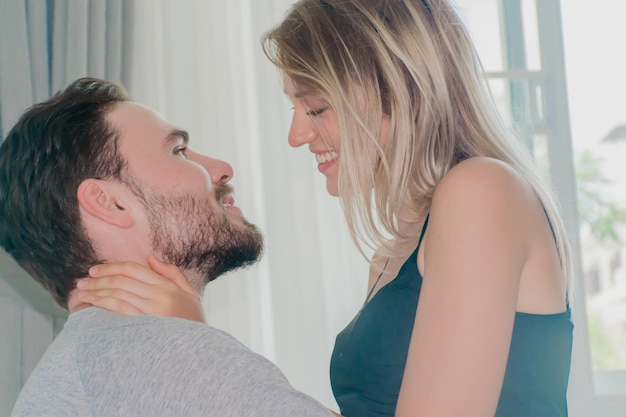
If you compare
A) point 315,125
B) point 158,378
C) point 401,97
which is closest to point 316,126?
point 315,125

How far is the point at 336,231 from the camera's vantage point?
2.29m

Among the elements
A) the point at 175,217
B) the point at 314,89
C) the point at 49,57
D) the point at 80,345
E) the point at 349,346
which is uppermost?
the point at 49,57

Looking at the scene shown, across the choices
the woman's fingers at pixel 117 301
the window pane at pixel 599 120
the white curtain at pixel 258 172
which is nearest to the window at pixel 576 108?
the window pane at pixel 599 120

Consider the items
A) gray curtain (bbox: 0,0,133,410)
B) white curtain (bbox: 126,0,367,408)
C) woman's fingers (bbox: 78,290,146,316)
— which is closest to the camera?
woman's fingers (bbox: 78,290,146,316)

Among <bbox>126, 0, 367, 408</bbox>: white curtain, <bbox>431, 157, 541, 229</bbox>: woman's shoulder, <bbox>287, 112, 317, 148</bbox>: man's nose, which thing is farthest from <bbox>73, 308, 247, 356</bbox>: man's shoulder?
<bbox>126, 0, 367, 408</bbox>: white curtain

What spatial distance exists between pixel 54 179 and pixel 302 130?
456mm

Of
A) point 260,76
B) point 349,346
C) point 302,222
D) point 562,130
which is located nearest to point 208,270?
point 349,346

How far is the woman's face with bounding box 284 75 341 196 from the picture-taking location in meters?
1.41

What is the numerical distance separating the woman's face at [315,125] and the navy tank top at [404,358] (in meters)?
0.26

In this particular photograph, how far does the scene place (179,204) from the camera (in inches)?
57.1

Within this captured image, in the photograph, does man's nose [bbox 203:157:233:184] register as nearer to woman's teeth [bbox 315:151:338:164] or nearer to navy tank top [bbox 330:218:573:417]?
woman's teeth [bbox 315:151:338:164]

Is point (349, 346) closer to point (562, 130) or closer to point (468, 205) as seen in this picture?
point (468, 205)

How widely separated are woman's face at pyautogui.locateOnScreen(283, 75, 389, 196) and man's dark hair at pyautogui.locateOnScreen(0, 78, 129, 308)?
33cm

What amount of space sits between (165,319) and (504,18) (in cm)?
185
